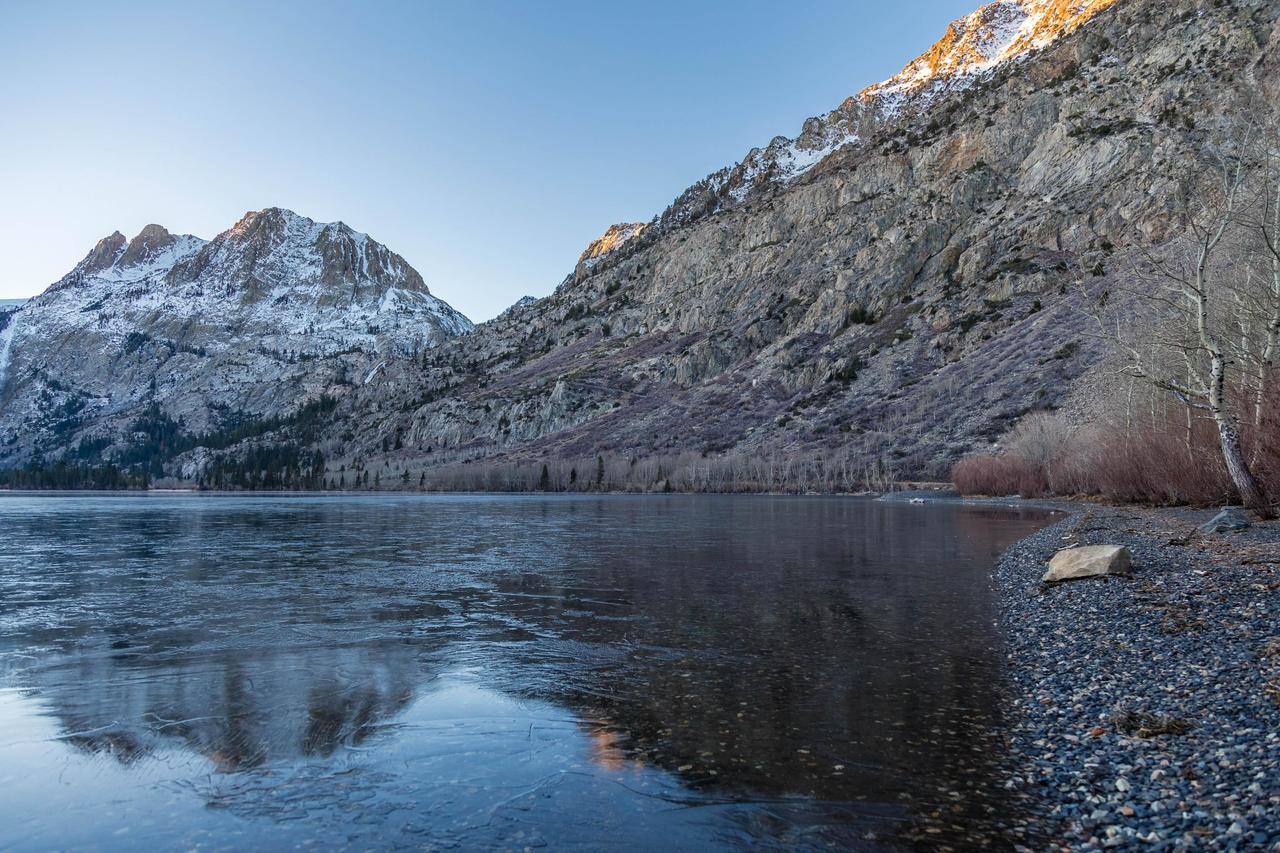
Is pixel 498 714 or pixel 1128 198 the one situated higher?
pixel 1128 198

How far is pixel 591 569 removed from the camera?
27109 mm

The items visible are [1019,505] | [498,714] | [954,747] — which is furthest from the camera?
[1019,505]

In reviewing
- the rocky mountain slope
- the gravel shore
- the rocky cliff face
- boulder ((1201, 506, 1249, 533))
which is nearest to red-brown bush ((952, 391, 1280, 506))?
boulder ((1201, 506, 1249, 533))

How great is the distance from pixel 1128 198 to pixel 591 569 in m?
141

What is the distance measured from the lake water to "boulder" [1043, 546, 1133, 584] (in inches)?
76.4

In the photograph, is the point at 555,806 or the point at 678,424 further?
the point at 678,424

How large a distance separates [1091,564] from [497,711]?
616 inches

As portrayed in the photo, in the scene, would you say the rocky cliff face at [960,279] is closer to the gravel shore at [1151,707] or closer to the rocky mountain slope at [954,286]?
the rocky mountain slope at [954,286]

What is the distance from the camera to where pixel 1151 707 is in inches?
358

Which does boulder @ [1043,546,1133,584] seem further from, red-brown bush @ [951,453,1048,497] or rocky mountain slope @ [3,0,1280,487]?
rocky mountain slope @ [3,0,1280,487]

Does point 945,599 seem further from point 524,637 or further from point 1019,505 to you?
point 1019,505

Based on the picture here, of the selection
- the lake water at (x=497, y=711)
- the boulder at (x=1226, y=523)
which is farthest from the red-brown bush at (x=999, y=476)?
the lake water at (x=497, y=711)

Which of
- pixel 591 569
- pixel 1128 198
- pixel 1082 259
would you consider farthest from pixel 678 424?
pixel 591 569

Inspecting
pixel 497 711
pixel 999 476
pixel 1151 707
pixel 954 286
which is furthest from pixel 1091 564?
pixel 954 286
